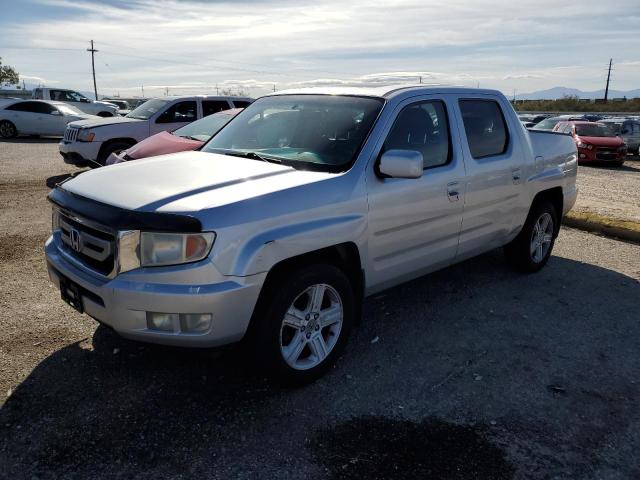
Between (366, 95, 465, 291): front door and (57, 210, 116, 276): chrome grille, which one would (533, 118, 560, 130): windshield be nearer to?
(366, 95, 465, 291): front door

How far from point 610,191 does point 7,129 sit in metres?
21.4

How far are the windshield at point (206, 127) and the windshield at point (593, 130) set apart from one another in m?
14.9

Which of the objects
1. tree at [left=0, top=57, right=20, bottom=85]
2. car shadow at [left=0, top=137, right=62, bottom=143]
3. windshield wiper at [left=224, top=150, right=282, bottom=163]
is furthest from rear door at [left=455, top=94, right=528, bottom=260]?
tree at [left=0, top=57, right=20, bottom=85]

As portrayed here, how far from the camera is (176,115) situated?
12.0 meters

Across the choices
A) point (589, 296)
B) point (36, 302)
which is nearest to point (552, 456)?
point (589, 296)

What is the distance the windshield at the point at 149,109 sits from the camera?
11.9 metres

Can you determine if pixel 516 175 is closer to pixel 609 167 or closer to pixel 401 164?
pixel 401 164

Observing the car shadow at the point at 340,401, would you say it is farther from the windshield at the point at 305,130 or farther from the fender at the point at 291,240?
the windshield at the point at 305,130

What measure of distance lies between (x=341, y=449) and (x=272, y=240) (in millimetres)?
1173

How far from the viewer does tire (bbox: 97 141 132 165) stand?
11225 millimetres

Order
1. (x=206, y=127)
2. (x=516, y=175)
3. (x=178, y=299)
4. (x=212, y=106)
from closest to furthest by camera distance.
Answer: (x=178, y=299)
(x=516, y=175)
(x=206, y=127)
(x=212, y=106)

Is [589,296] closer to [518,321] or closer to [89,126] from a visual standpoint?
[518,321]

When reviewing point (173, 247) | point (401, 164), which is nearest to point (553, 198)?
point (401, 164)

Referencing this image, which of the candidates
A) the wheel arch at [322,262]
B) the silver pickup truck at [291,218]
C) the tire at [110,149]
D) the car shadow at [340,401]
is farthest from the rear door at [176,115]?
the wheel arch at [322,262]
